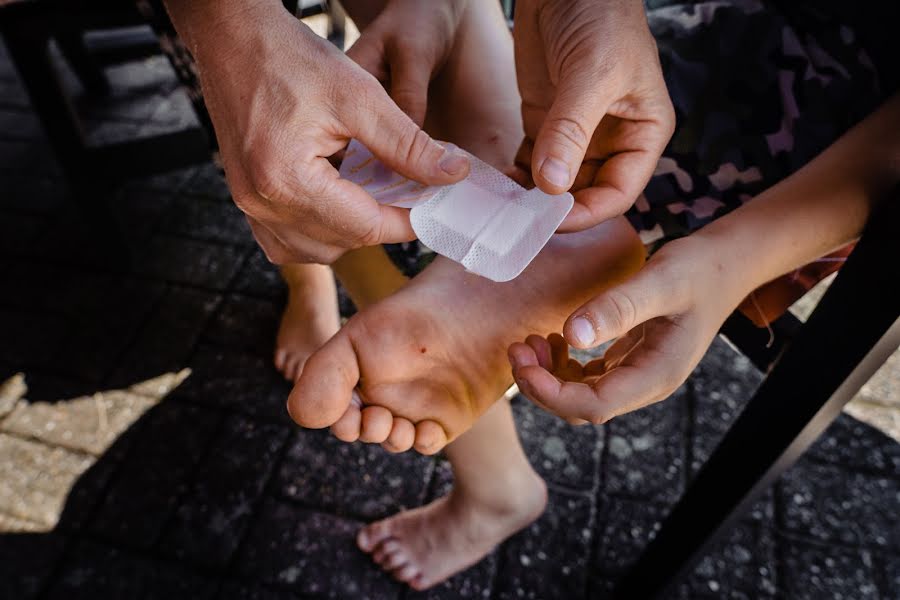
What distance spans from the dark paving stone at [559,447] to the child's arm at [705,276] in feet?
1.92

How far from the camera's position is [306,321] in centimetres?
154

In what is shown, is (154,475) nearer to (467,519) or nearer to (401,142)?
(467,519)

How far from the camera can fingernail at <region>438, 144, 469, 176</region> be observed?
0.78m

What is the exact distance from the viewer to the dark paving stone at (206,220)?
1.87 metres

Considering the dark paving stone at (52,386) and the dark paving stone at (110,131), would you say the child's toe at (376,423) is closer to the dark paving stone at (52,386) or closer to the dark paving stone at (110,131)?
the dark paving stone at (52,386)

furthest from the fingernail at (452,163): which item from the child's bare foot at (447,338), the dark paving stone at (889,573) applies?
the dark paving stone at (889,573)

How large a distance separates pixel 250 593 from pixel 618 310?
91 centimetres

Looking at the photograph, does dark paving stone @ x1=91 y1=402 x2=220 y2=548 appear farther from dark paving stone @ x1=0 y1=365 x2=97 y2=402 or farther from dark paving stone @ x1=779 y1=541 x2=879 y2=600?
dark paving stone @ x1=779 y1=541 x2=879 y2=600

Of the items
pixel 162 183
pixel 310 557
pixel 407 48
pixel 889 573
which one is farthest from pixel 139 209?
pixel 889 573

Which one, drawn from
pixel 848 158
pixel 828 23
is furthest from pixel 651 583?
pixel 828 23

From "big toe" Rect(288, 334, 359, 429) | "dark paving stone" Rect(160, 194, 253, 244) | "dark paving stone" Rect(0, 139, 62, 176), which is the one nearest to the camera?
"big toe" Rect(288, 334, 359, 429)

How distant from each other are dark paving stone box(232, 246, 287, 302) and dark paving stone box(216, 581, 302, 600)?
0.70 meters

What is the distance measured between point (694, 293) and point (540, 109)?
1.23ft

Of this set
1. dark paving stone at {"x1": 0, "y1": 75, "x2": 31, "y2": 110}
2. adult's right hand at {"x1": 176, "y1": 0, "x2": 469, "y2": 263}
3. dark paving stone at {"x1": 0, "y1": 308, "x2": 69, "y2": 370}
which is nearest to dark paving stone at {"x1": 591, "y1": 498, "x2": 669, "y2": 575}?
adult's right hand at {"x1": 176, "y1": 0, "x2": 469, "y2": 263}
